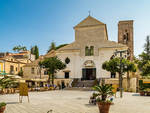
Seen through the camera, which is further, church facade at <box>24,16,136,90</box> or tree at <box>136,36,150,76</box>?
tree at <box>136,36,150,76</box>

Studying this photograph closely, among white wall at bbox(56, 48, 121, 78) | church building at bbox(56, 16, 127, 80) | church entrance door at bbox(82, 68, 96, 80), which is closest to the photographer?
white wall at bbox(56, 48, 121, 78)

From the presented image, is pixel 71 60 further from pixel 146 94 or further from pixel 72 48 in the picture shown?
pixel 146 94

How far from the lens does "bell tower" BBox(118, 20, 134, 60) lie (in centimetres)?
3862

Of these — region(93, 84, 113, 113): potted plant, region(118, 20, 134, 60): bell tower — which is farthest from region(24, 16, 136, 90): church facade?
region(93, 84, 113, 113): potted plant

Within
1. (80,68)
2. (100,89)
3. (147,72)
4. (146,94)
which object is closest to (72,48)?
(80,68)

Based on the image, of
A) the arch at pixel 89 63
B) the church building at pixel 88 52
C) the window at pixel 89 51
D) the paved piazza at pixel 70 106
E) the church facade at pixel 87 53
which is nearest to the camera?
the paved piazza at pixel 70 106

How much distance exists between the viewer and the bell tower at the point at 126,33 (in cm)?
3862

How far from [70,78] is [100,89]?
82.1 ft

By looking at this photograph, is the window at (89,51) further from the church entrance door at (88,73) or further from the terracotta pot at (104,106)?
the terracotta pot at (104,106)

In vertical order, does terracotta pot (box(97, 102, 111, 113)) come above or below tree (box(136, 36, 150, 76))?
below

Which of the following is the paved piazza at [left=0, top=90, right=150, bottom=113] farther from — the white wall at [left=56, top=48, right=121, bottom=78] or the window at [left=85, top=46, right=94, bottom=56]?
the window at [left=85, top=46, right=94, bottom=56]

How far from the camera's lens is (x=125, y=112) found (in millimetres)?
8367

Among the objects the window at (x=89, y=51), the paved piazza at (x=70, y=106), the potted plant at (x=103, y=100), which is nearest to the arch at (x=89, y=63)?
the window at (x=89, y=51)

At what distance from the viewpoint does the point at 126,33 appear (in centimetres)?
3944
